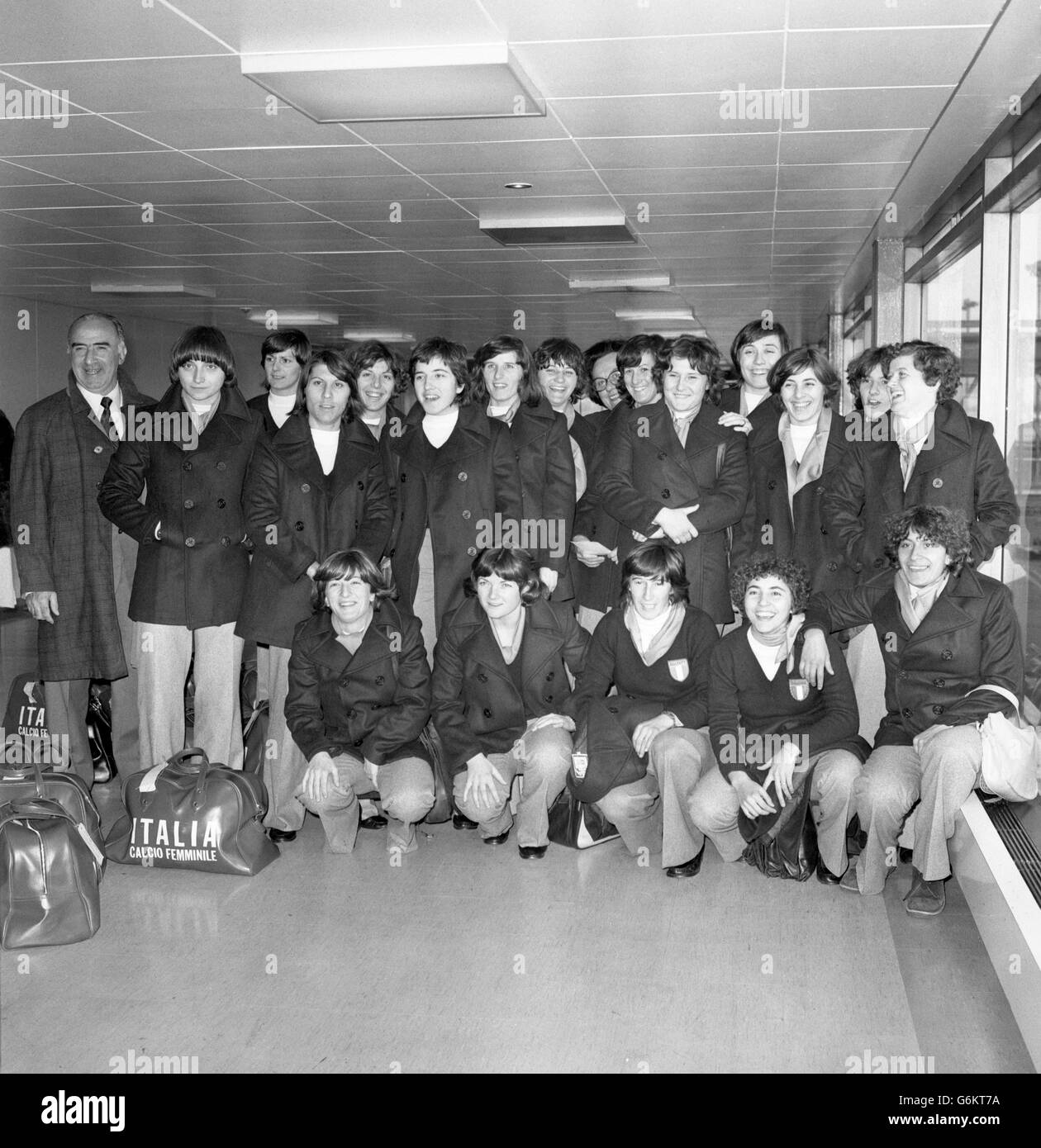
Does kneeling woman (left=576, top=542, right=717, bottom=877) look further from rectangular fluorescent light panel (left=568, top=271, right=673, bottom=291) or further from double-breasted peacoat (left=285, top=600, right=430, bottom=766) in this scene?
rectangular fluorescent light panel (left=568, top=271, right=673, bottom=291)

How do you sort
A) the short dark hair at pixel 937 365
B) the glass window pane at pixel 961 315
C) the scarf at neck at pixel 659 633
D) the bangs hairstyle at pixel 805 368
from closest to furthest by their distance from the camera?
1. the short dark hair at pixel 937 365
2. the scarf at neck at pixel 659 633
3. the bangs hairstyle at pixel 805 368
4. the glass window pane at pixel 961 315

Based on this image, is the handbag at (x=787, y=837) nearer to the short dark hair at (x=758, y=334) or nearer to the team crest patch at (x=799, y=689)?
the team crest patch at (x=799, y=689)

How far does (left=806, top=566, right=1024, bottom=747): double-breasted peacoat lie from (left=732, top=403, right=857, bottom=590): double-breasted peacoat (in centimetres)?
47

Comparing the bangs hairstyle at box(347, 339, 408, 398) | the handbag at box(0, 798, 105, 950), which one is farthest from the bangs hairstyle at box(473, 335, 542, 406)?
the handbag at box(0, 798, 105, 950)

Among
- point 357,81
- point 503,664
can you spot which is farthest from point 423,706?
point 357,81

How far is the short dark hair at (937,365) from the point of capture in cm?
401

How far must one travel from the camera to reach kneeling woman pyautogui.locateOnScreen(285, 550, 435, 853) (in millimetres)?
4066

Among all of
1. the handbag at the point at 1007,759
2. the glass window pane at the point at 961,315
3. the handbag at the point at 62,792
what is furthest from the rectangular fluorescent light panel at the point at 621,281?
the handbag at the point at 62,792

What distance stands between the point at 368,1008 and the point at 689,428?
2.41 metres

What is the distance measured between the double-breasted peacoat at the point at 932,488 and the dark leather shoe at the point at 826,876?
1.00m

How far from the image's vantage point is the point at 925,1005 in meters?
3.01

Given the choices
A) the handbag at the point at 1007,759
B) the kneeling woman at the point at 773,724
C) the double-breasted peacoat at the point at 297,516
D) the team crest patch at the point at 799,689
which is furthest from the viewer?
the double-breasted peacoat at the point at 297,516

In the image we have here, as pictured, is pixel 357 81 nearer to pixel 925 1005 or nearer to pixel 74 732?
Answer: pixel 74 732

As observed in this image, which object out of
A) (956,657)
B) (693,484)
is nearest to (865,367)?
(693,484)
